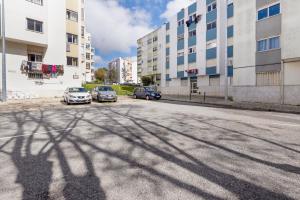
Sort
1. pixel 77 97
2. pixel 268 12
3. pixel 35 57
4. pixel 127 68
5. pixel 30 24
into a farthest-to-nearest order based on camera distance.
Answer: pixel 127 68 → pixel 35 57 → pixel 30 24 → pixel 268 12 → pixel 77 97

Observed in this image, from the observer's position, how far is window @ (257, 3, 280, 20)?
20150 mm

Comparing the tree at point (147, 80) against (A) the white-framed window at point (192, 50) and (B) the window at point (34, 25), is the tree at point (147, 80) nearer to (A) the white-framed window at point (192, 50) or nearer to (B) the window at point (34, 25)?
(A) the white-framed window at point (192, 50)

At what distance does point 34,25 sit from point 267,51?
24.2 meters

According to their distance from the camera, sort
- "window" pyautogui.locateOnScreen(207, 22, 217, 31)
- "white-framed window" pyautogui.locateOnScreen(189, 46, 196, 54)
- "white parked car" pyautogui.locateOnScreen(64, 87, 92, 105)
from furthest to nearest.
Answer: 1. "white-framed window" pyautogui.locateOnScreen(189, 46, 196, 54)
2. "window" pyautogui.locateOnScreen(207, 22, 217, 31)
3. "white parked car" pyautogui.locateOnScreen(64, 87, 92, 105)

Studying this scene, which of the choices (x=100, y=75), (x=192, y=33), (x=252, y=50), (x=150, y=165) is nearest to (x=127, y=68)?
(x=100, y=75)

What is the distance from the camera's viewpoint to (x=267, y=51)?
2100 centimetres

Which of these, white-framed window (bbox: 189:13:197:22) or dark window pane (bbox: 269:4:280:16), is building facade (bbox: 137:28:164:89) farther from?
dark window pane (bbox: 269:4:280:16)

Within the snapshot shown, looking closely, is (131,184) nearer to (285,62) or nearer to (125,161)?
(125,161)

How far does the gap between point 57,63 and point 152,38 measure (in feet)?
138

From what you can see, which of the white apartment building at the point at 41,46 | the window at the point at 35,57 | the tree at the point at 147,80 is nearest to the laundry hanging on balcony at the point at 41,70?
the white apartment building at the point at 41,46

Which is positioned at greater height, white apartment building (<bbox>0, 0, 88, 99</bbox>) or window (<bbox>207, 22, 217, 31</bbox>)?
window (<bbox>207, 22, 217, 31</bbox>)

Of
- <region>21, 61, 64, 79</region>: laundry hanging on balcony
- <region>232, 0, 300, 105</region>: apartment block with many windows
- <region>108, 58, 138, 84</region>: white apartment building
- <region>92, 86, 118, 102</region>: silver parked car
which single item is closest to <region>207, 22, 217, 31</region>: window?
<region>232, 0, 300, 105</region>: apartment block with many windows

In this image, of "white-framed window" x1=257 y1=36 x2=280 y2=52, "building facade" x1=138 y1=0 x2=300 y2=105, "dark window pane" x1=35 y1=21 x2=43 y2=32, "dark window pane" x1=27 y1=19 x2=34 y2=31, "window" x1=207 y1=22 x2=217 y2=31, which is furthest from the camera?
"window" x1=207 y1=22 x2=217 y2=31

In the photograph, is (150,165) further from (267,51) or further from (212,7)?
(212,7)
